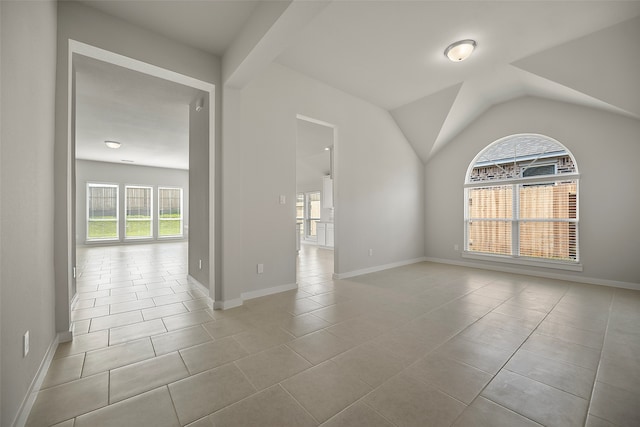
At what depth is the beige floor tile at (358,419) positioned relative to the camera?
4.59 feet

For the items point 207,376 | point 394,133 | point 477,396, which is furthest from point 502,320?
point 394,133

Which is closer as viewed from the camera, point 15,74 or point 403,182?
point 15,74

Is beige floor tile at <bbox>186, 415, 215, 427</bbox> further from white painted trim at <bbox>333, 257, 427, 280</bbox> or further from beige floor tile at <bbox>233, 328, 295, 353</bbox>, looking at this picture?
white painted trim at <bbox>333, 257, 427, 280</bbox>

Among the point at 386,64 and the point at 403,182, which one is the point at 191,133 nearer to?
the point at 386,64

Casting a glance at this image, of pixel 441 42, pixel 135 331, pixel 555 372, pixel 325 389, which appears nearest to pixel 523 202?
pixel 441 42

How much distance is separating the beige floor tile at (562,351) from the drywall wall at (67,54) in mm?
3921

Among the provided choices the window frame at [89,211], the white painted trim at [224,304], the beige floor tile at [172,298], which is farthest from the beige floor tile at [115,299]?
the window frame at [89,211]

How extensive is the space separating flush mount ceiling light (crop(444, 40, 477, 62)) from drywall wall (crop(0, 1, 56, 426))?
3.87 metres

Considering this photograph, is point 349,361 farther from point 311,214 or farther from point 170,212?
point 170,212

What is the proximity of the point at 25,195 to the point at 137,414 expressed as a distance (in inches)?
54.9

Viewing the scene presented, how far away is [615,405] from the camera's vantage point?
5.10ft

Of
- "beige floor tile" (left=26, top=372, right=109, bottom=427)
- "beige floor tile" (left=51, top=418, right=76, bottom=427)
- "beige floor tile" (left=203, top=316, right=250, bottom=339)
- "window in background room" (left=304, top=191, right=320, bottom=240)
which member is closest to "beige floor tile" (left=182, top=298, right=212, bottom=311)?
"beige floor tile" (left=203, top=316, right=250, bottom=339)

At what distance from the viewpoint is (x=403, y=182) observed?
572cm

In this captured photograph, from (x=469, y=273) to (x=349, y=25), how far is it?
4.52 m
